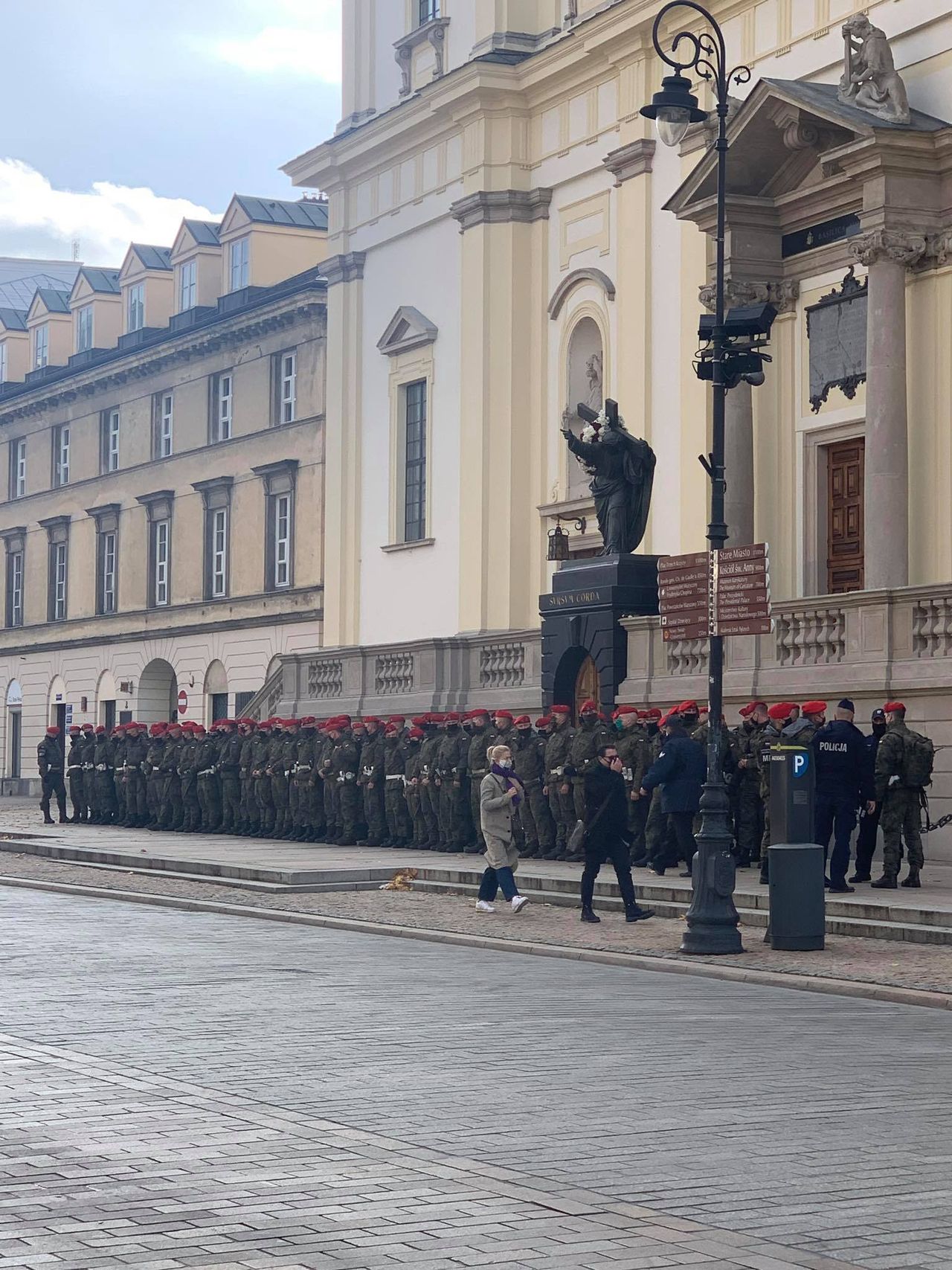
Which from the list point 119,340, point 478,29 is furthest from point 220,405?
point 478,29

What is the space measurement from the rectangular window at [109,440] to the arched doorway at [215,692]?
9.11 meters

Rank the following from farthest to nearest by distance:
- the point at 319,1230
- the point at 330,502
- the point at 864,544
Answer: the point at 330,502, the point at 864,544, the point at 319,1230

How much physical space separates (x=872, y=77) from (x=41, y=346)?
43.6 m

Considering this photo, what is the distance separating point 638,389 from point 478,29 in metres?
8.50

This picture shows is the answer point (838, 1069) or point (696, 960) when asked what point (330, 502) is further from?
point (838, 1069)

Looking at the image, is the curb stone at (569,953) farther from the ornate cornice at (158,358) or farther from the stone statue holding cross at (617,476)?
the ornate cornice at (158,358)

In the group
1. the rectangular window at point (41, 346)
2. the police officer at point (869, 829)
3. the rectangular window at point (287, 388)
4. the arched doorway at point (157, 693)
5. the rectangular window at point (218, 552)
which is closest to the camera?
the police officer at point (869, 829)

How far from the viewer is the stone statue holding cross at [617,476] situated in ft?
94.5

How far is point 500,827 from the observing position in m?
19.7

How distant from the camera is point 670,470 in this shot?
1238 inches

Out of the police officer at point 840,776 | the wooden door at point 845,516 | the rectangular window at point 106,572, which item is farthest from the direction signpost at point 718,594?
the rectangular window at point 106,572

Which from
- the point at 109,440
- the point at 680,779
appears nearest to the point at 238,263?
the point at 109,440

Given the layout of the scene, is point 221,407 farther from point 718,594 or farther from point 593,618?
point 718,594

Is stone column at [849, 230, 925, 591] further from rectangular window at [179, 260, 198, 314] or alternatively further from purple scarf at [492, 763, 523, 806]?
rectangular window at [179, 260, 198, 314]
